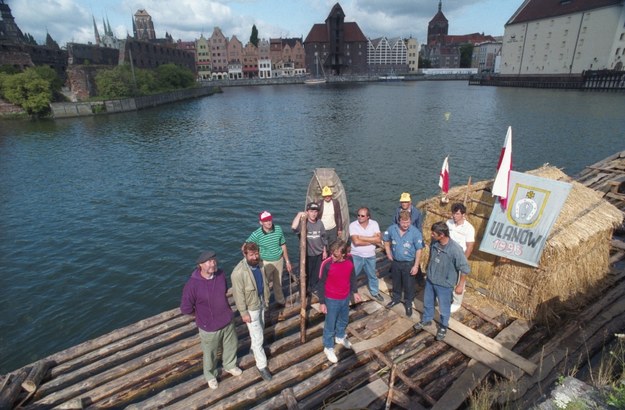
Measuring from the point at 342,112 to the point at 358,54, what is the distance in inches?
4049

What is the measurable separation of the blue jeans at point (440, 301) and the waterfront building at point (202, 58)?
14759cm

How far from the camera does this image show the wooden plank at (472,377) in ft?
16.7

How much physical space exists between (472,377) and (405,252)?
7.83 ft

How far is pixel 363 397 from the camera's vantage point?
17.3 ft

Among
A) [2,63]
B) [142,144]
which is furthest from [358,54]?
[142,144]

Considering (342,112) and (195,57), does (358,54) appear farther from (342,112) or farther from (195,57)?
(342,112)

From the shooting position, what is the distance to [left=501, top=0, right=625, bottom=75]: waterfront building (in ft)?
237

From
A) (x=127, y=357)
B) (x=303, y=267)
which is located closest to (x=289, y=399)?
(x=303, y=267)

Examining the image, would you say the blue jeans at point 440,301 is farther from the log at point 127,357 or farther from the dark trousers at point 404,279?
the log at point 127,357

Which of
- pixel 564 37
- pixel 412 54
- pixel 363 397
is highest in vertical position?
pixel 412 54

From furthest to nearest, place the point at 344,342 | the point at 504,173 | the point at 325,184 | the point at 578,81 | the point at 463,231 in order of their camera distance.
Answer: the point at 578,81
the point at 325,184
the point at 463,231
the point at 504,173
the point at 344,342

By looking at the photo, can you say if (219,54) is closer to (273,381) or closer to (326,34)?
(326,34)

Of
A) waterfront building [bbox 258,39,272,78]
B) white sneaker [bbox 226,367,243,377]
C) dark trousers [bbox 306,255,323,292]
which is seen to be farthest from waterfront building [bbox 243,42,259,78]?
white sneaker [bbox 226,367,243,377]

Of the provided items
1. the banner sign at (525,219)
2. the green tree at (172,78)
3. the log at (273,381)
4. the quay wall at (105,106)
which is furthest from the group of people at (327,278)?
the green tree at (172,78)
